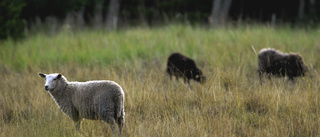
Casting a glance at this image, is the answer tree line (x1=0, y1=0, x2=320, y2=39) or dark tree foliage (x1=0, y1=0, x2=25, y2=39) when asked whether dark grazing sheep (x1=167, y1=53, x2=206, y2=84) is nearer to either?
tree line (x1=0, y1=0, x2=320, y2=39)

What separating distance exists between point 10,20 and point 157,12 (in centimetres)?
961

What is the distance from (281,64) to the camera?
7.29 meters

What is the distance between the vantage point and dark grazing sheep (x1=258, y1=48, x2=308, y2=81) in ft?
23.7

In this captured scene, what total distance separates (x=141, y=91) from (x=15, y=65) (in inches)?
209

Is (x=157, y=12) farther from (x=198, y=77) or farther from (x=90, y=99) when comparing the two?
(x=90, y=99)

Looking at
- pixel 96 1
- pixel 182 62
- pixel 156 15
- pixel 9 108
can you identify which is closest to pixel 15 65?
pixel 9 108

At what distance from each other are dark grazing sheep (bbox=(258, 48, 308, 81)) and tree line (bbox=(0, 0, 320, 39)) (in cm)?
502

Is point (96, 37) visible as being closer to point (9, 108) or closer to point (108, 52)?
point (108, 52)

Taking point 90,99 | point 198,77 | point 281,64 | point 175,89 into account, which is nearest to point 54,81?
point 90,99

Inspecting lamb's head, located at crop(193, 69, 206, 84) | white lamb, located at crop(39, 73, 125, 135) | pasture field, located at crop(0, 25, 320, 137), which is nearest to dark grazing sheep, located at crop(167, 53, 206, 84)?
lamb's head, located at crop(193, 69, 206, 84)

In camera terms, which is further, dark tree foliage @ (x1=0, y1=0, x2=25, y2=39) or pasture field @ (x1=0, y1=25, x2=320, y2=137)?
dark tree foliage @ (x1=0, y1=0, x2=25, y2=39)

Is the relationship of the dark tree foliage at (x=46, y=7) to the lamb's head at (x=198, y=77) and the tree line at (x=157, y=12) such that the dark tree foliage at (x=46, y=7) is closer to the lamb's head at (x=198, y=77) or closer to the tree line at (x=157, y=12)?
the tree line at (x=157, y=12)

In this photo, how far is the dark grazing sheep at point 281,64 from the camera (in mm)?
7215

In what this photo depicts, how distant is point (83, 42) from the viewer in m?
11.7
